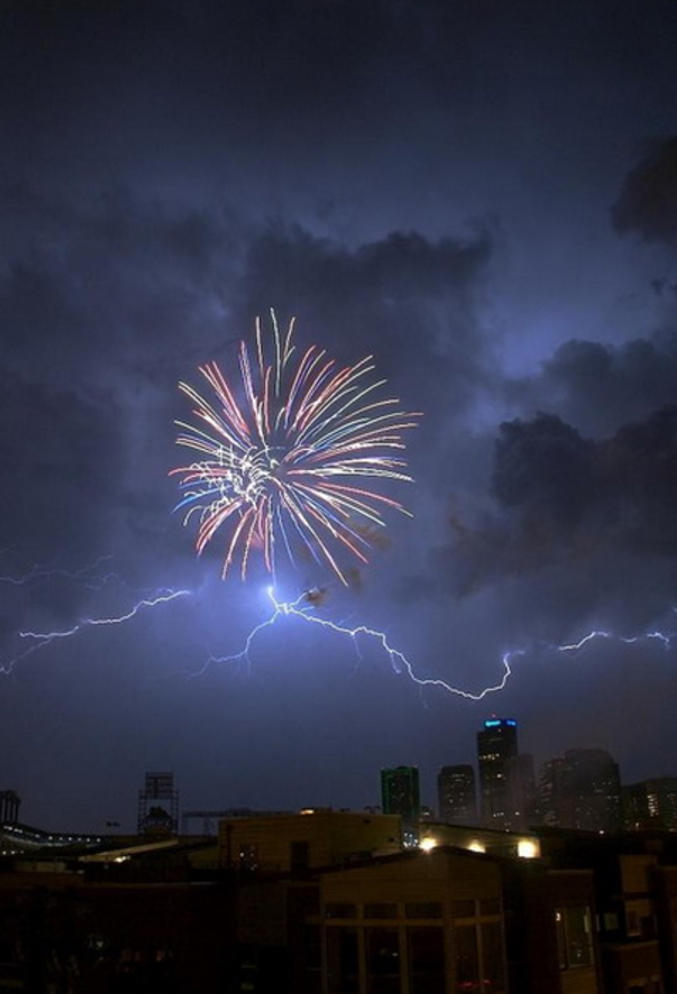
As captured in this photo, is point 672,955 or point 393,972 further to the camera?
point 672,955

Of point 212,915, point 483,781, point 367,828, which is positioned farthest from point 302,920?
point 483,781

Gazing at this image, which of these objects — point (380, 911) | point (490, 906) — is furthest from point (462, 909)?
point (380, 911)

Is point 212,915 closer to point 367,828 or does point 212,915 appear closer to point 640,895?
point 367,828

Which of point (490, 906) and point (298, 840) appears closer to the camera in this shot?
point (490, 906)

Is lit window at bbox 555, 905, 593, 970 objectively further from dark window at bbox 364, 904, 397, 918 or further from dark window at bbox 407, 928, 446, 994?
dark window at bbox 364, 904, 397, 918

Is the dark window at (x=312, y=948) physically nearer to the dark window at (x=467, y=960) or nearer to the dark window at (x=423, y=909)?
the dark window at (x=423, y=909)

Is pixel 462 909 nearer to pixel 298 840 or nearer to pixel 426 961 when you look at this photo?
pixel 426 961

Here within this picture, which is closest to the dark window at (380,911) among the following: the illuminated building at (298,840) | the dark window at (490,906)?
the dark window at (490,906)
